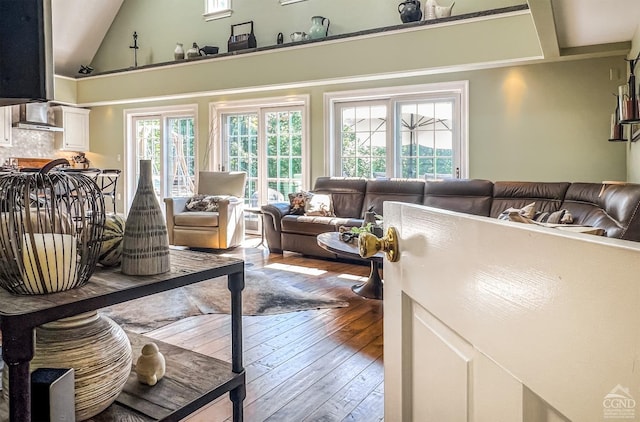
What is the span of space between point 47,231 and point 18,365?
281 mm

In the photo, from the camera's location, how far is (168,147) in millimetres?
7879

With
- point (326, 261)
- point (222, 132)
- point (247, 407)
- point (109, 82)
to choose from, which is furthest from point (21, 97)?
point (109, 82)

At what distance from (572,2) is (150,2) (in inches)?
282

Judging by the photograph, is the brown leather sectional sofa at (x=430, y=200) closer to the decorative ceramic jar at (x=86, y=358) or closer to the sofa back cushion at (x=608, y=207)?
the sofa back cushion at (x=608, y=207)

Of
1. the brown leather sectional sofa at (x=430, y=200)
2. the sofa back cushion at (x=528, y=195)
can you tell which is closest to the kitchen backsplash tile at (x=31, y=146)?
the brown leather sectional sofa at (x=430, y=200)

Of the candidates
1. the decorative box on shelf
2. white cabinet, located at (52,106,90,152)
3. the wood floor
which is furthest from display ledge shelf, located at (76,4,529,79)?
the wood floor

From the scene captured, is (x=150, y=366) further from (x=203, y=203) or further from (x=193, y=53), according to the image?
(x=193, y=53)

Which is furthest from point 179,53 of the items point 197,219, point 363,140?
point 363,140

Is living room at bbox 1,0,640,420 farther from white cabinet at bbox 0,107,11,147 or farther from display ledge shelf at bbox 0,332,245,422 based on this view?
display ledge shelf at bbox 0,332,245,422

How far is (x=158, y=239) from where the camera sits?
1110 mm

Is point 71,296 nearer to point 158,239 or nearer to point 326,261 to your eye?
point 158,239

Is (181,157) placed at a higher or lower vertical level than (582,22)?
lower

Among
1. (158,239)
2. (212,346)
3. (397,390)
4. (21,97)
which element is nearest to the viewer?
(397,390)

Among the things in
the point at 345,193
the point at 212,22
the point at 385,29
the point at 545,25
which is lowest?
the point at 345,193
